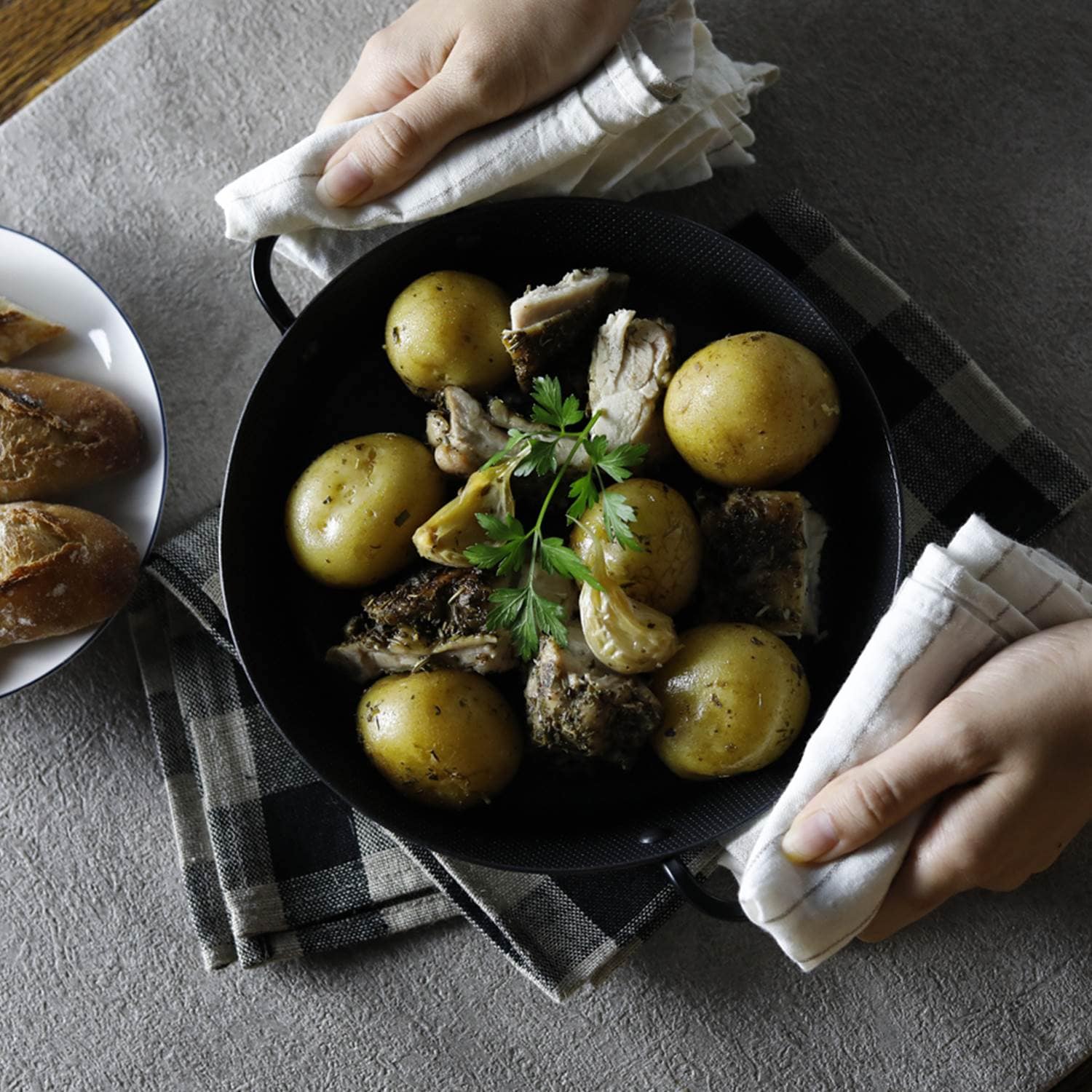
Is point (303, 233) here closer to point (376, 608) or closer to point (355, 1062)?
point (376, 608)

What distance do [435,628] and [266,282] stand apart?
1.39ft

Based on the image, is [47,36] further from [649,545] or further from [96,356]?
[649,545]

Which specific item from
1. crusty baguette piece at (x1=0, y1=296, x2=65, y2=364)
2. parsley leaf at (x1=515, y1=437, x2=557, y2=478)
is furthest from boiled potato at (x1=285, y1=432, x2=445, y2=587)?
crusty baguette piece at (x1=0, y1=296, x2=65, y2=364)

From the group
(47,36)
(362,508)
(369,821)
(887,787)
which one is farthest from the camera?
(47,36)

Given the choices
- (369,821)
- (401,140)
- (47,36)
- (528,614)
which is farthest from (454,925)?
(47,36)

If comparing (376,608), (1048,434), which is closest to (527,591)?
(376,608)

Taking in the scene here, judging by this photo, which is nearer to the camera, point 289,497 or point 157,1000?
point 289,497

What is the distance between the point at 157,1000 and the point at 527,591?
0.68 m

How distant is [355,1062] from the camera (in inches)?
47.3

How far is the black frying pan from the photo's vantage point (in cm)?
107

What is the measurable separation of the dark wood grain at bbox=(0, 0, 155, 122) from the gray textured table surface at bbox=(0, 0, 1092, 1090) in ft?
0.13

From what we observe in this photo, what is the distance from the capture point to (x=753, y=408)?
1.00 metres

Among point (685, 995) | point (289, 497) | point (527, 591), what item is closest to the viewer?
point (527, 591)

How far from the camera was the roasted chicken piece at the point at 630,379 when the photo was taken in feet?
3.51
